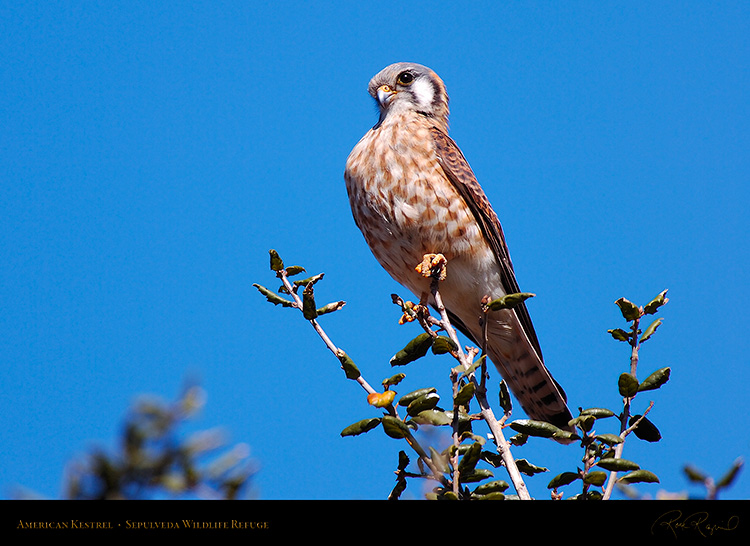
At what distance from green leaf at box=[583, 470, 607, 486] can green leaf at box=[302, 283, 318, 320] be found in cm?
90

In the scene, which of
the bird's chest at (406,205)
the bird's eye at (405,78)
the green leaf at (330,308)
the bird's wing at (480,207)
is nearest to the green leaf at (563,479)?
the green leaf at (330,308)

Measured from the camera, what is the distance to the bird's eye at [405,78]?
4504 millimetres

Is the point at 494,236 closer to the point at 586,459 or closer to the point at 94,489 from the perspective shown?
the point at 586,459

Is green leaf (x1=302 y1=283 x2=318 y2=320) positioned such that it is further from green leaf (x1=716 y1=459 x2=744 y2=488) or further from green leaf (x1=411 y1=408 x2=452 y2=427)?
green leaf (x1=716 y1=459 x2=744 y2=488)

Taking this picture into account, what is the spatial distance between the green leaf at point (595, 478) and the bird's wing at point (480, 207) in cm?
207

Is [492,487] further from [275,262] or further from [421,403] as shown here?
[275,262]

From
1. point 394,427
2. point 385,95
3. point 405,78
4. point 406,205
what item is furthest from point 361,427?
point 405,78

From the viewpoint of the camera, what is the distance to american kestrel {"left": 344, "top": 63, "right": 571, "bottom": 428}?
11.7ft

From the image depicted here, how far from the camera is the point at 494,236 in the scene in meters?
3.85

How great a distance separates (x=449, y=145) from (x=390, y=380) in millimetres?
2226

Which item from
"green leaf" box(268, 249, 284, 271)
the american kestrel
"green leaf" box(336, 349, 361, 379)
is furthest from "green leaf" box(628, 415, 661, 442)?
the american kestrel

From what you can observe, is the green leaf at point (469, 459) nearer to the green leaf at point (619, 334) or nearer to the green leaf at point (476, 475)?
the green leaf at point (476, 475)

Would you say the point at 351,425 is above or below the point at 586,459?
above
